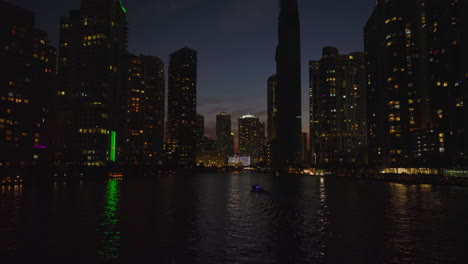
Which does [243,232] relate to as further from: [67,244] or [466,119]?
[466,119]

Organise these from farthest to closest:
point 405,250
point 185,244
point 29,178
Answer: point 29,178
point 185,244
point 405,250

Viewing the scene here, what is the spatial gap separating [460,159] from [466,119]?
83.3 feet

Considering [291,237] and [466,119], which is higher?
[466,119]

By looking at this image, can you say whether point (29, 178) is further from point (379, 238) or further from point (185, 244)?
point (379, 238)

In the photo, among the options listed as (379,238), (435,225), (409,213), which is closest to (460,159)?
(409,213)

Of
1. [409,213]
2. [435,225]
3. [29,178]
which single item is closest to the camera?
[435,225]

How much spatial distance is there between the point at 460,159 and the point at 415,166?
3497 cm

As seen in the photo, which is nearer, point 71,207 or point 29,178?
point 71,207

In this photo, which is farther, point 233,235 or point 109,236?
point 233,235

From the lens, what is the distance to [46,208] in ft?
213

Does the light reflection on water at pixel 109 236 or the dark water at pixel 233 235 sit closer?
the dark water at pixel 233 235

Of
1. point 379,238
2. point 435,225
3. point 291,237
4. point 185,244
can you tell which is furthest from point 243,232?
point 435,225

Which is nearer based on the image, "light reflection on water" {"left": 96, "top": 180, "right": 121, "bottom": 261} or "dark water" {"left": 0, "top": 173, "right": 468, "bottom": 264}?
"dark water" {"left": 0, "top": 173, "right": 468, "bottom": 264}

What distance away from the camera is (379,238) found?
3847 centimetres
